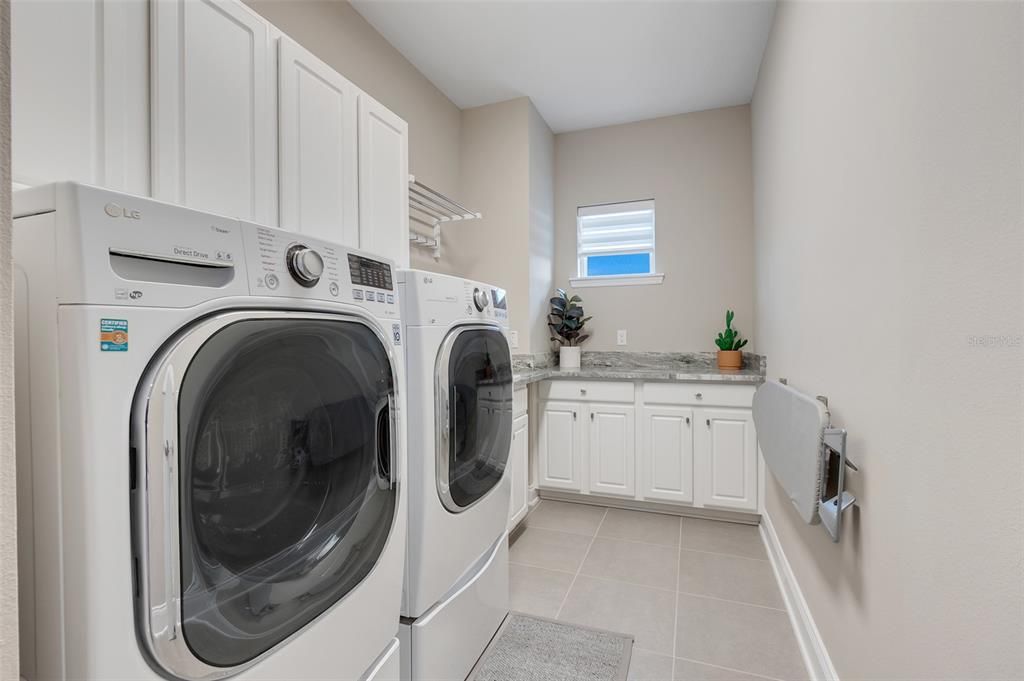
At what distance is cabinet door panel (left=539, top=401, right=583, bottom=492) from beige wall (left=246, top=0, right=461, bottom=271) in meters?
1.21

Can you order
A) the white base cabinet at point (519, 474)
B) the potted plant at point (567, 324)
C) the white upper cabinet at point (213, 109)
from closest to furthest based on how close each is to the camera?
the white upper cabinet at point (213, 109), the white base cabinet at point (519, 474), the potted plant at point (567, 324)

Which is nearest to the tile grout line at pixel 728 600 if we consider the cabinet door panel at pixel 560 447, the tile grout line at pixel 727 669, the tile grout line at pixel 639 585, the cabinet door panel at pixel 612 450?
the tile grout line at pixel 639 585

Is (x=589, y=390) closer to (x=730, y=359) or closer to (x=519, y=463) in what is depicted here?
(x=519, y=463)

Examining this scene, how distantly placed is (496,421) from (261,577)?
3.15 feet

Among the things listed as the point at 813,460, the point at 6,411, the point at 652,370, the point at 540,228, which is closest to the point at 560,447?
the point at 652,370

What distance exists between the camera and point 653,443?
276 centimetres

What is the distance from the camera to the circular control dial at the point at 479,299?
150cm

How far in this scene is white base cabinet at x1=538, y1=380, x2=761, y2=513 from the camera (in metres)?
2.61

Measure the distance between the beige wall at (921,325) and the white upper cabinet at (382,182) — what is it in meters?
1.42

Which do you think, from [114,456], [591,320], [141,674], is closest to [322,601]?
[141,674]

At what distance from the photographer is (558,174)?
3.60 meters

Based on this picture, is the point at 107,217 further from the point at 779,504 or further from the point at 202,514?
the point at 779,504

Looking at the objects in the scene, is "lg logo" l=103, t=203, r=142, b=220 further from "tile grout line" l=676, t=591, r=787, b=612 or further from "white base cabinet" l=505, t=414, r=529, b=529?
"tile grout line" l=676, t=591, r=787, b=612

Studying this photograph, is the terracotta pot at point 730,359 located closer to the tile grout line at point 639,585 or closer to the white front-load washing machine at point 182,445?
the tile grout line at point 639,585
